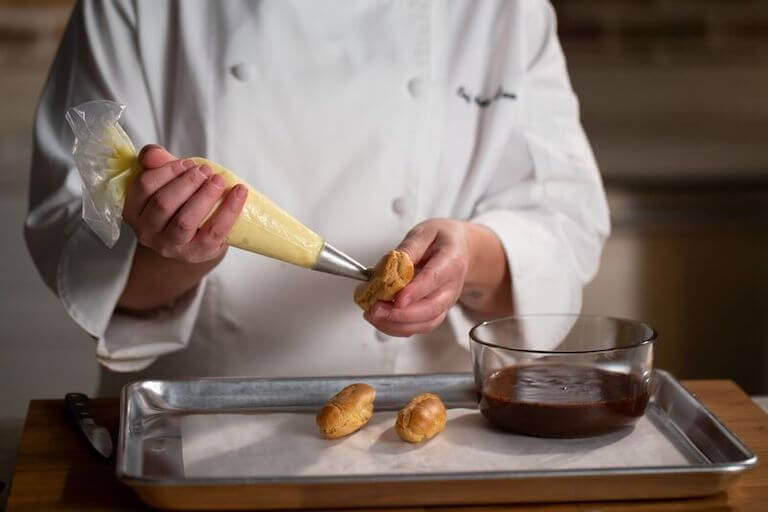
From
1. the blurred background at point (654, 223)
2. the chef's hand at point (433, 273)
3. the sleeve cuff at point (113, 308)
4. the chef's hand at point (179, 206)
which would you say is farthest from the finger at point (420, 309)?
the blurred background at point (654, 223)

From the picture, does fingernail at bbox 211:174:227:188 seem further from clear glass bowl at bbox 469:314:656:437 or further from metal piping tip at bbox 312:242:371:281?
clear glass bowl at bbox 469:314:656:437

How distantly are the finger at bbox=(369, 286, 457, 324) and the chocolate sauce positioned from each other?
0.27 ft

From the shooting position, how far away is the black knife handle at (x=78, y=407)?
33.0 inches

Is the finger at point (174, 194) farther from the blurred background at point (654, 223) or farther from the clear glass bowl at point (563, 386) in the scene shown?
the blurred background at point (654, 223)

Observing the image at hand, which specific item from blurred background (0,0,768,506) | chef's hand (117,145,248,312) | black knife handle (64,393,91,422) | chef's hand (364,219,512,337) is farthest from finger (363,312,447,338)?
blurred background (0,0,768,506)

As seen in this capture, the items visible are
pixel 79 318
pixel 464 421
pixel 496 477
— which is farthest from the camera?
pixel 79 318

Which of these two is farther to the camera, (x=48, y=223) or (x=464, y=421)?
(x=48, y=223)

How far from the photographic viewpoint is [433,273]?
0.83 meters

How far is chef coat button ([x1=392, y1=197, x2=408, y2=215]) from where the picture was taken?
108 centimetres

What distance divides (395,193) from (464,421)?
1.15 ft

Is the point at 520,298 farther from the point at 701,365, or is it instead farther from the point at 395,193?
the point at 701,365

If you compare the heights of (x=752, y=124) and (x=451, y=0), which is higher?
(x=451, y=0)

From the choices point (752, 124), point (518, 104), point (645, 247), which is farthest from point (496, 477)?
point (752, 124)

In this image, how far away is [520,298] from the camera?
1.04 m
